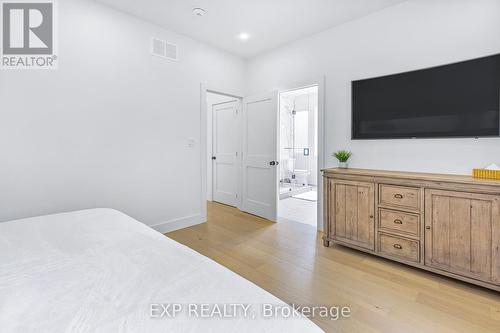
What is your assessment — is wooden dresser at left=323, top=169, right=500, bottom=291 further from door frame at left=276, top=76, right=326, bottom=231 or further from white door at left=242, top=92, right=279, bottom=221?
white door at left=242, top=92, right=279, bottom=221

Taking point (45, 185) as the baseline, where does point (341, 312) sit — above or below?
below

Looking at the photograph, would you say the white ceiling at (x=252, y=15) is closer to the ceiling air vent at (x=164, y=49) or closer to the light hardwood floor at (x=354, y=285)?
the ceiling air vent at (x=164, y=49)

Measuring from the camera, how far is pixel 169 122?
3.33 metres

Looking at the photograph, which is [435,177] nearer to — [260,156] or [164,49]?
[260,156]

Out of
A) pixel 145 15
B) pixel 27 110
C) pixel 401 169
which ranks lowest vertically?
pixel 401 169

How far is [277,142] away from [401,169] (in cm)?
171

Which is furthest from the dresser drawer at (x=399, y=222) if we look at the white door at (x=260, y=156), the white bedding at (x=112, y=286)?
the white bedding at (x=112, y=286)

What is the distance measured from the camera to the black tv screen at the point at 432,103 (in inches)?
84.9

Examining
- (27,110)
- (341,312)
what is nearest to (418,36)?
(341,312)

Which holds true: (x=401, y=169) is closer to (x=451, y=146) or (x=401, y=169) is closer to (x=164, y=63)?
(x=451, y=146)

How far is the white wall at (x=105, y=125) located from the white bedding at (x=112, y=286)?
1196mm

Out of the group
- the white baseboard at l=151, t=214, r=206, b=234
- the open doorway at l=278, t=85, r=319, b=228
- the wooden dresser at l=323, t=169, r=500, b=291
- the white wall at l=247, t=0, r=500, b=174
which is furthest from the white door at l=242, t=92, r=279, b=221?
the open doorway at l=278, t=85, r=319, b=228

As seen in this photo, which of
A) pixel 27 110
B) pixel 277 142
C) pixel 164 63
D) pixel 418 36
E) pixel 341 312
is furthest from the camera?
pixel 277 142

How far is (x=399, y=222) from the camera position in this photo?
7.82 ft
